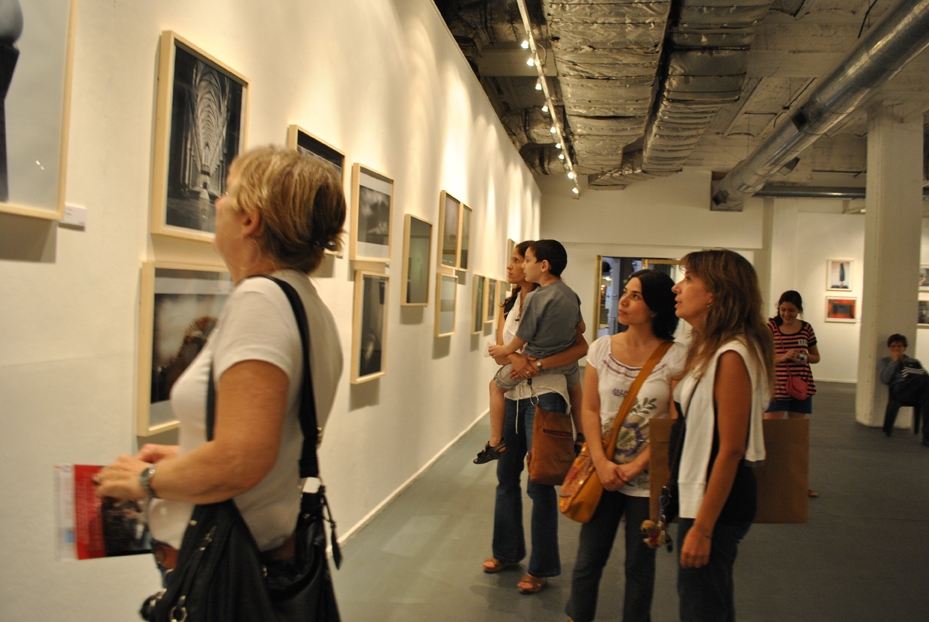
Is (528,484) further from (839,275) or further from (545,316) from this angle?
(839,275)

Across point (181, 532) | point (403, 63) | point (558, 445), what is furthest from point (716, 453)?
point (403, 63)

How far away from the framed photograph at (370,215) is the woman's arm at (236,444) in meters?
2.52

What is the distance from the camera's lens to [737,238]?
14.8 meters

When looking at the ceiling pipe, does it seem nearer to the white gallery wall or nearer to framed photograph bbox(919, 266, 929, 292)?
the white gallery wall

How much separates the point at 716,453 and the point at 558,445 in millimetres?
1179

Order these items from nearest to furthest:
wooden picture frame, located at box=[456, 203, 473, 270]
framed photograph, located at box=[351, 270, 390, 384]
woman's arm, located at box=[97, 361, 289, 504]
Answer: woman's arm, located at box=[97, 361, 289, 504], framed photograph, located at box=[351, 270, 390, 384], wooden picture frame, located at box=[456, 203, 473, 270]

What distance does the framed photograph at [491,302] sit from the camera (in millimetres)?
8087

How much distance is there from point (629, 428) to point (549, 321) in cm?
96

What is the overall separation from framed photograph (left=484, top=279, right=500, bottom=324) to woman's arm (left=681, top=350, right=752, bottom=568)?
606 cm

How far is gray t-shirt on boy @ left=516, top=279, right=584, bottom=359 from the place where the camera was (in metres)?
3.27

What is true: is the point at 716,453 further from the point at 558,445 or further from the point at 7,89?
the point at 7,89

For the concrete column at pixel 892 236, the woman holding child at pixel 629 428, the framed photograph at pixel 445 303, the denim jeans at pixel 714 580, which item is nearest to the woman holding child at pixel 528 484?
the woman holding child at pixel 629 428

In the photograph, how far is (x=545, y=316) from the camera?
3.28 meters

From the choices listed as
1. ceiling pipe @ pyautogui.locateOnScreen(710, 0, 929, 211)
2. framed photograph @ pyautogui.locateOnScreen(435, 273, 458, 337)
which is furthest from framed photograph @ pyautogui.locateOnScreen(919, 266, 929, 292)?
framed photograph @ pyautogui.locateOnScreen(435, 273, 458, 337)
